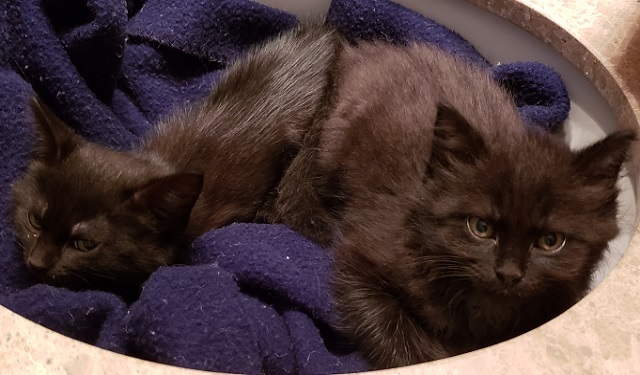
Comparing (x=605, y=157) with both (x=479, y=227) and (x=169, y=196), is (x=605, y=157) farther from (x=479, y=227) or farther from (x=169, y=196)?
(x=169, y=196)

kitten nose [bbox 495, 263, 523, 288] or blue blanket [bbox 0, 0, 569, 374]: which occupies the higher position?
kitten nose [bbox 495, 263, 523, 288]

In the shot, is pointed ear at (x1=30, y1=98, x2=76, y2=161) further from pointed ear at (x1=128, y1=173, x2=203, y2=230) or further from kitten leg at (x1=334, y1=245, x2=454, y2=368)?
kitten leg at (x1=334, y1=245, x2=454, y2=368)

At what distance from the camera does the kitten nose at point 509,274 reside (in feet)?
3.26

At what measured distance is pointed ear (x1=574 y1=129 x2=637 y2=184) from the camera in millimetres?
1017

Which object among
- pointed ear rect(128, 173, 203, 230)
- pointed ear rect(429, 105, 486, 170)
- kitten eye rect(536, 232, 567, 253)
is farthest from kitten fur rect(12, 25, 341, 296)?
kitten eye rect(536, 232, 567, 253)

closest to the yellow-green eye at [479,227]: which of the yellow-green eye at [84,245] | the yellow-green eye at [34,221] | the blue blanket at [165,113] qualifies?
the blue blanket at [165,113]

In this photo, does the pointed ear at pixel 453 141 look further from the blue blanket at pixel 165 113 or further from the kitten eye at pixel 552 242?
the blue blanket at pixel 165 113

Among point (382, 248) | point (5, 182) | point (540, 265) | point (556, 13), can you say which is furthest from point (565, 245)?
point (5, 182)

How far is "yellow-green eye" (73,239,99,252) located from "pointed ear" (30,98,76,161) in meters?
0.15

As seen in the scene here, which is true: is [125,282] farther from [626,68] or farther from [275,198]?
[626,68]

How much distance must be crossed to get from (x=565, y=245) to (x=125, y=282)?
0.74 metres

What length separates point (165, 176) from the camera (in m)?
1.07

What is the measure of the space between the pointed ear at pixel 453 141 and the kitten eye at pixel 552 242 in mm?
163

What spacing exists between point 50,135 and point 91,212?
14 cm
